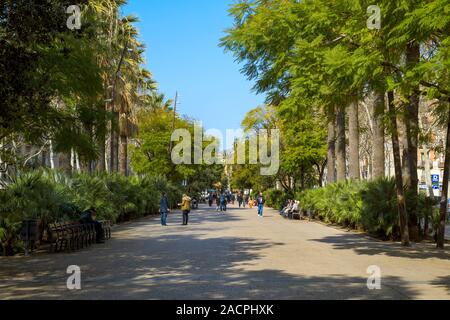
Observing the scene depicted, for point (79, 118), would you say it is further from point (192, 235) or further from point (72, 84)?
point (192, 235)

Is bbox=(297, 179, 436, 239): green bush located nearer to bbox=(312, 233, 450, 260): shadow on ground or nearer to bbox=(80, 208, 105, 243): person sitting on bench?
bbox=(312, 233, 450, 260): shadow on ground

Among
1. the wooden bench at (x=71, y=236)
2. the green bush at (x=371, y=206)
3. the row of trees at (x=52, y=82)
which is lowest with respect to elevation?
the wooden bench at (x=71, y=236)

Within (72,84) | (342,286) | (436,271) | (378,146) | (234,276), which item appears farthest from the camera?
(378,146)

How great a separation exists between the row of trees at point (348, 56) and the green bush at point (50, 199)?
290 inches

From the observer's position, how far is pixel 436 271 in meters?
12.0

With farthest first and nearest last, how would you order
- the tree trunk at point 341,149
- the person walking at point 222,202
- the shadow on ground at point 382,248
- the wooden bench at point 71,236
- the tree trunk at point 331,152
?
the person walking at point 222,202 < the tree trunk at point 331,152 < the tree trunk at point 341,149 < the wooden bench at point 71,236 < the shadow on ground at point 382,248

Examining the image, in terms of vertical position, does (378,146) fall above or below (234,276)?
above

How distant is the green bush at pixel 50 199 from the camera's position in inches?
623

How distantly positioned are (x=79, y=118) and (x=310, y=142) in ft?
91.1

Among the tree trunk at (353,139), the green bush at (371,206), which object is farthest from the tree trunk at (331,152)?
the green bush at (371,206)

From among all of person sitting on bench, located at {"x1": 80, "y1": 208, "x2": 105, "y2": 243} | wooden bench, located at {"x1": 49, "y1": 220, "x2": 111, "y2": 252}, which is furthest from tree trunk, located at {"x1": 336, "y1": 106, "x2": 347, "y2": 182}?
wooden bench, located at {"x1": 49, "y1": 220, "x2": 111, "y2": 252}

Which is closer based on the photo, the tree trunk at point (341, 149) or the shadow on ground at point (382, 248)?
the shadow on ground at point (382, 248)

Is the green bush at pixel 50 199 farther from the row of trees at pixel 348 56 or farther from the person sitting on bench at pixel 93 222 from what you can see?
the row of trees at pixel 348 56
